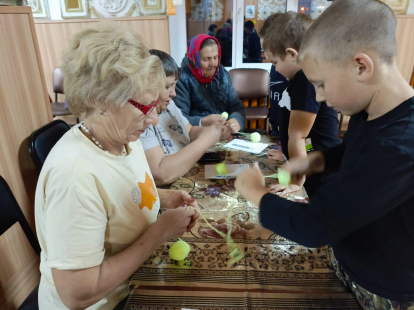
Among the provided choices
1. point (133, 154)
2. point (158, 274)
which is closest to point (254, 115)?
point (133, 154)

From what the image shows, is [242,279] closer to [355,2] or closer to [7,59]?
[355,2]

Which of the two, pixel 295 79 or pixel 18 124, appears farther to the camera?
pixel 295 79

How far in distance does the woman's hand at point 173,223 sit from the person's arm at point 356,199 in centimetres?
36

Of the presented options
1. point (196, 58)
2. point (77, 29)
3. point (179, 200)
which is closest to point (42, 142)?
point (179, 200)

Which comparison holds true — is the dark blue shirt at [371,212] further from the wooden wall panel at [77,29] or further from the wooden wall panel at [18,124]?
the wooden wall panel at [77,29]

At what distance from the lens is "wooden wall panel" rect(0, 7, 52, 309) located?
4.17ft

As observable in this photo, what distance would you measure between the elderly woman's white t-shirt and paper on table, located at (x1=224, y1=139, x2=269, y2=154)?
91cm

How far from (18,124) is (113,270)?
925 mm

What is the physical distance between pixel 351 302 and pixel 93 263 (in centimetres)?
69

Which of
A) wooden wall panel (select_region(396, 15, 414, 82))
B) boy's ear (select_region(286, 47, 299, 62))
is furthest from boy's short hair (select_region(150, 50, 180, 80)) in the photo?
wooden wall panel (select_region(396, 15, 414, 82))

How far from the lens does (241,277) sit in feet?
2.78

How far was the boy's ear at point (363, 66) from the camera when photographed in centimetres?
67

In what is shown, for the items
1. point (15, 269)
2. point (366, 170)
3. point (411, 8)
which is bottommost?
point (15, 269)

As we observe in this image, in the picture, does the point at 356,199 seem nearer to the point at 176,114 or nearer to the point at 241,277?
the point at 241,277
